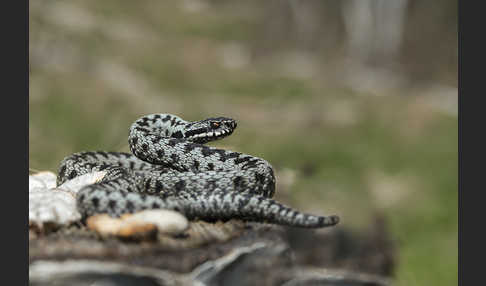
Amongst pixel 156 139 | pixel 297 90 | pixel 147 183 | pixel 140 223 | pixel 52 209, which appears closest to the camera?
pixel 140 223

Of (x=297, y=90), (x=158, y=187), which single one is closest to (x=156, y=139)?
(x=158, y=187)

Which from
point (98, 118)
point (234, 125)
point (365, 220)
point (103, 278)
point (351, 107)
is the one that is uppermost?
point (351, 107)

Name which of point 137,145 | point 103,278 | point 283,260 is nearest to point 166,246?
point 103,278

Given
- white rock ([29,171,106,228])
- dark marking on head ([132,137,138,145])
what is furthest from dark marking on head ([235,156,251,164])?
white rock ([29,171,106,228])

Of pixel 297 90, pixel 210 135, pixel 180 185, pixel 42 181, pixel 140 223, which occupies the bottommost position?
pixel 140 223

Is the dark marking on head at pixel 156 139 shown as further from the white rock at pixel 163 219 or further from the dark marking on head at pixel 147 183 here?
the white rock at pixel 163 219

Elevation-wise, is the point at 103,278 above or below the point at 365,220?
below

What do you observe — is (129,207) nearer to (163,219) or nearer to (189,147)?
(163,219)

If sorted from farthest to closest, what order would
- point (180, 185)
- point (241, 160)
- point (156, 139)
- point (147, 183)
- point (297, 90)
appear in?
1. point (297, 90)
2. point (156, 139)
3. point (241, 160)
4. point (147, 183)
5. point (180, 185)

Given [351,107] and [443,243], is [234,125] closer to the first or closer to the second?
[443,243]
